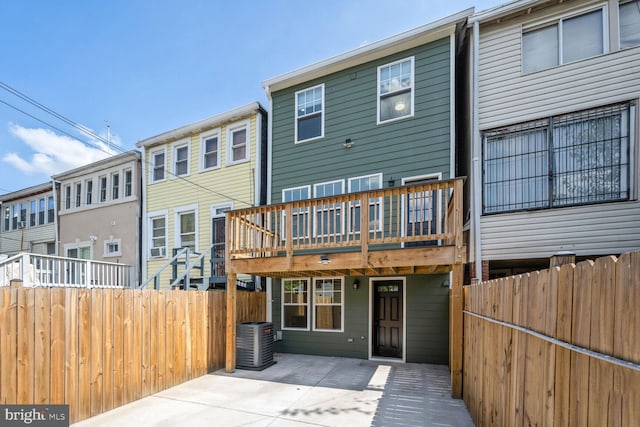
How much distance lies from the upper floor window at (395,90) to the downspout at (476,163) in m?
1.37

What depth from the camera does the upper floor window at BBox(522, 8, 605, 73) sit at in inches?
227

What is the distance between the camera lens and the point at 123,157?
1141cm

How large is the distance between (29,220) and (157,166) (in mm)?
8336

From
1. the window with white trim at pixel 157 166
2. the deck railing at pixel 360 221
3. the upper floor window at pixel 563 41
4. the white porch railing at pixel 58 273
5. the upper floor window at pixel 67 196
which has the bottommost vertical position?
the white porch railing at pixel 58 273

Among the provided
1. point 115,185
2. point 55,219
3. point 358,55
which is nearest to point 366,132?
point 358,55

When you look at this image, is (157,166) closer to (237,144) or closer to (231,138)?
(231,138)

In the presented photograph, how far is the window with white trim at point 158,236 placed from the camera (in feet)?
34.4

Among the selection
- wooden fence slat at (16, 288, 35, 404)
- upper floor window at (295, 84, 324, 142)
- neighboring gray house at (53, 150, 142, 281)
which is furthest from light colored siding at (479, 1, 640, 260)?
neighboring gray house at (53, 150, 142, 281)

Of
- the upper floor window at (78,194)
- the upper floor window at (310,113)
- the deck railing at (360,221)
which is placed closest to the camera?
the deck railing at (360,221)

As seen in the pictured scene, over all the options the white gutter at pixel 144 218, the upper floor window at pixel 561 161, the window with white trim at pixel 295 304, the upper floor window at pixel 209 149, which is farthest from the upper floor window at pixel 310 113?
the white gutter at pixel 144 218

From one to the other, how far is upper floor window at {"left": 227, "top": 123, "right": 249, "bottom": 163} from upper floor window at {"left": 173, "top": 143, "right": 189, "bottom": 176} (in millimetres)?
1829

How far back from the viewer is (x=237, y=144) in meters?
9.62

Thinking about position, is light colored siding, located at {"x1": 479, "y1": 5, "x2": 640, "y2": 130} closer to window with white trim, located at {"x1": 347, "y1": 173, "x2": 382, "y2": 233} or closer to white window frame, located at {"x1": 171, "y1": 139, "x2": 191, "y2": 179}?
window with white trim, located at {"x1": 347, "y1": 173, "x2": 382, "y2": 233}

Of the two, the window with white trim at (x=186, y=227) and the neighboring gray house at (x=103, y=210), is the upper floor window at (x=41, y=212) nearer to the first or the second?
the neighboring gray house at (x=103, y=210)
